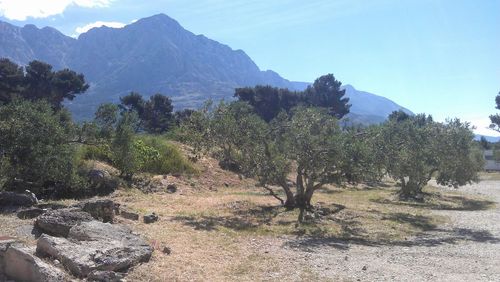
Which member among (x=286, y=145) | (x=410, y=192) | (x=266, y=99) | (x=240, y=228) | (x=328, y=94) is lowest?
(x=240, y=228)

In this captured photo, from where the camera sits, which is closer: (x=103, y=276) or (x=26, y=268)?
(x=26, y=268)

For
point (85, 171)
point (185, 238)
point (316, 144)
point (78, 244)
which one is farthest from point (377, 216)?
point (78, 244)

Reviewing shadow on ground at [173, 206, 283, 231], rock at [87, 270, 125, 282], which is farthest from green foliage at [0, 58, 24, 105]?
rock at [87, 270, 125, 282]

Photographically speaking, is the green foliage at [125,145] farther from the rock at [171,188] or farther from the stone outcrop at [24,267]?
the stone outcrop at [24,267]

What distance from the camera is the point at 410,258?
12938 mm

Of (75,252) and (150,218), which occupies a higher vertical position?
(75,252)

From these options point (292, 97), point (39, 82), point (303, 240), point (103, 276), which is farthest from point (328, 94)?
point (103, 276)

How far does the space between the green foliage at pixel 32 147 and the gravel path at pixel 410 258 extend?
8007 millimetres

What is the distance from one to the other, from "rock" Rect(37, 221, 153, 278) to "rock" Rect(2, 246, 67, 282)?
397 mm

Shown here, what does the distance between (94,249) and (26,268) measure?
137cm

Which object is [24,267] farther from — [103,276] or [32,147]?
[32,147]

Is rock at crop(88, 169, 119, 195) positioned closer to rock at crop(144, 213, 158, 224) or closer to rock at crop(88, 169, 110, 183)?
rock at crop(88, 169, 110, 183)

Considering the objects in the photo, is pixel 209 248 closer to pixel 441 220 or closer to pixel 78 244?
pixel 78 244

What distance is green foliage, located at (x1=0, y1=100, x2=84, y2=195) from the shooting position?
16.0m
